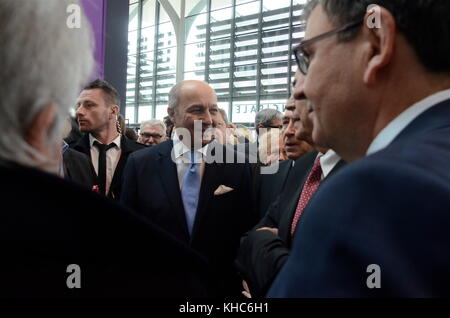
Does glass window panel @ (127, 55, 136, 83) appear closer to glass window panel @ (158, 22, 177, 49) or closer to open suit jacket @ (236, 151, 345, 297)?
glass window panel @ (158, 22, 177, 49)

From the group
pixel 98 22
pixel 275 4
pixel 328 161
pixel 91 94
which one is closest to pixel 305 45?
pixel 328 161

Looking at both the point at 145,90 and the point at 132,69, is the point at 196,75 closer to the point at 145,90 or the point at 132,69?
the point at 145,90

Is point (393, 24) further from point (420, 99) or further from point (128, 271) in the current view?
point (128, 271)

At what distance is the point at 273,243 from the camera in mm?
1459

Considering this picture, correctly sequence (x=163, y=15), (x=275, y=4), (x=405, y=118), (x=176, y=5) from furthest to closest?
(x=163, y=15) < (x=176, y=5) < (x=275, y=4) < (x=405, y=118)

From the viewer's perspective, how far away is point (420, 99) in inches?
30.4

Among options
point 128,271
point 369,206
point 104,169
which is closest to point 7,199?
point 128,271

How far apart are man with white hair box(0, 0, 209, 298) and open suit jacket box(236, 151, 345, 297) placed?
69cm

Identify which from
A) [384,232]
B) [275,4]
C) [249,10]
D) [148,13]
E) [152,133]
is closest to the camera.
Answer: [384,232]

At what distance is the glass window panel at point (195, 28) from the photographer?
12.3 metres

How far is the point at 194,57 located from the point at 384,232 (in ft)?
41.2

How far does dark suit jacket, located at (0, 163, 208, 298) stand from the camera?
0.59m
